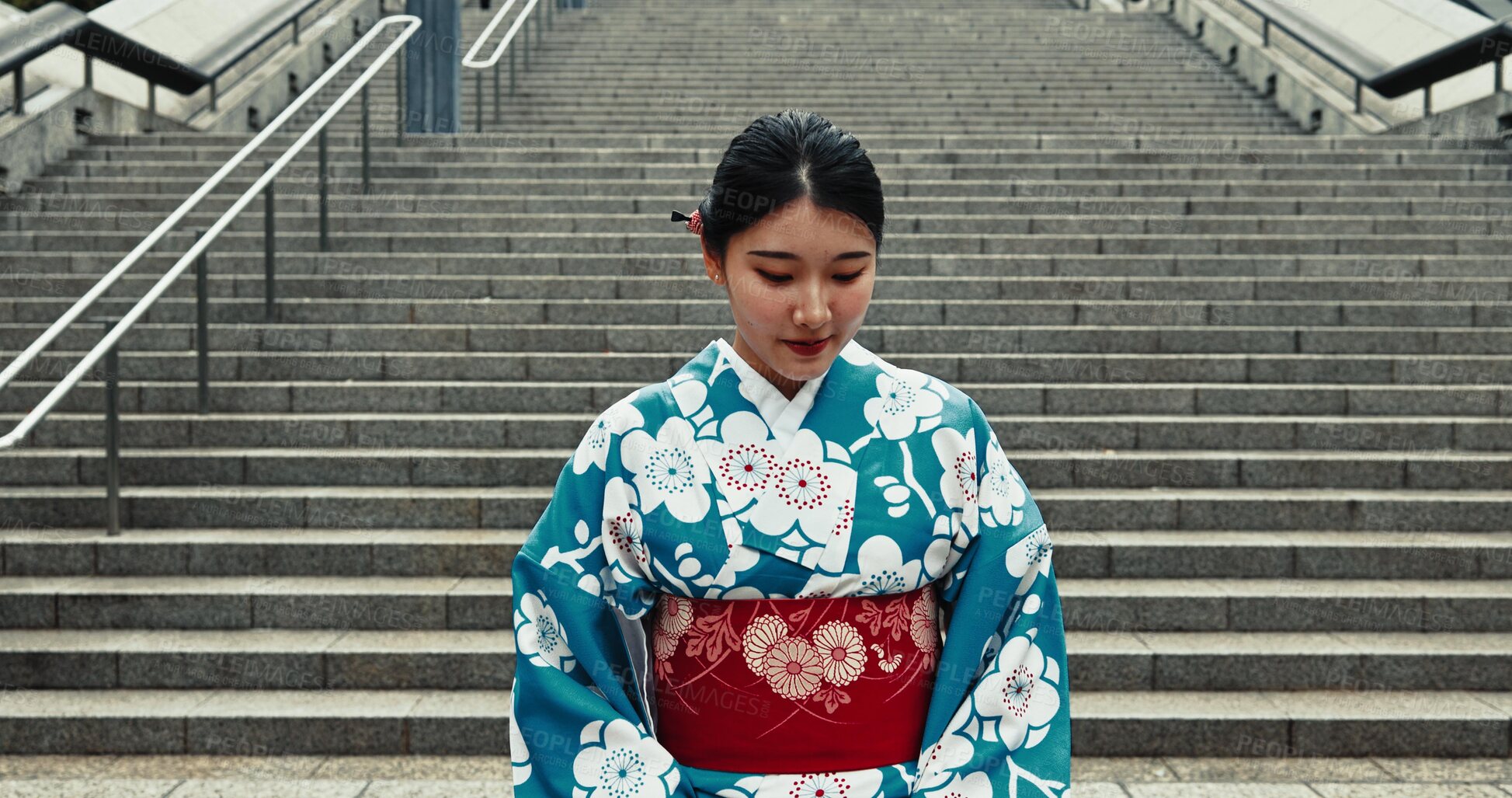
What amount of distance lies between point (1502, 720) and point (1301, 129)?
309 inches

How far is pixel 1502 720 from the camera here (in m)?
3.75

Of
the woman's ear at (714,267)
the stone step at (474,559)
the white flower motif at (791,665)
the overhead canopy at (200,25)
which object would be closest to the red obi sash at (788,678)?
the white flower motif at (791,665)

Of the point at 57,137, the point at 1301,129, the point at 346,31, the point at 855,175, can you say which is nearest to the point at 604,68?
the point at 346,31

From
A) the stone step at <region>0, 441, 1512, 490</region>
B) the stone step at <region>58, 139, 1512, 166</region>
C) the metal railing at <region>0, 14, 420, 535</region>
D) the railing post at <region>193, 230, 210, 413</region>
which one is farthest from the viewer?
the stone step at <region>58, 139, 1512, 166</region>

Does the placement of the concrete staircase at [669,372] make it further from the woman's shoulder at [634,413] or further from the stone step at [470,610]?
the woman's shoulder at [634,413]

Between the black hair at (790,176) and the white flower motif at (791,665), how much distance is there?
47cm

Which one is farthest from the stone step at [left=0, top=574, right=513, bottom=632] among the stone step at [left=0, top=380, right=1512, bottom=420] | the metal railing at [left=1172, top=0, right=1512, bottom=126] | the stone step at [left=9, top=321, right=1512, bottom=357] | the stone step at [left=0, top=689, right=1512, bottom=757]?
the metal railing at [left=1172, top=0, right=1512, bottom=126]

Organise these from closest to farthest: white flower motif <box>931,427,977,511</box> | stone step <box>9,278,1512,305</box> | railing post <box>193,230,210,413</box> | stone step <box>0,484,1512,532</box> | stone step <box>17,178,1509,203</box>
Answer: white flower motif <box>931,427,977,511</box>
stone step <box>0,484,1512,532</box>
railing post <box>193,230,210,413</box>
stone step <box>9,278,1512,305</box>
stone step <box>17,178,1509,203</box>

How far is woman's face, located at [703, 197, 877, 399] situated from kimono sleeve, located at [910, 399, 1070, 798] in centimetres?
24

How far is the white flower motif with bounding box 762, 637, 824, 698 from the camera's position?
1394 millimetres

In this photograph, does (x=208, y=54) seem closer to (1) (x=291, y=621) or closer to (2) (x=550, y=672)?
(1) (x=291, y=621)

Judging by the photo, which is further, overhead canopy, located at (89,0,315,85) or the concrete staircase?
overhead canopy, located at (89,0,315,85)

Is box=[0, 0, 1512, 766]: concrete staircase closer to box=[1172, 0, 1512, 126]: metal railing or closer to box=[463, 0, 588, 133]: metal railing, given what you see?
box=[463, 0, 588, 133]: metal railing

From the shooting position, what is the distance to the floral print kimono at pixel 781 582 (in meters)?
1.38
